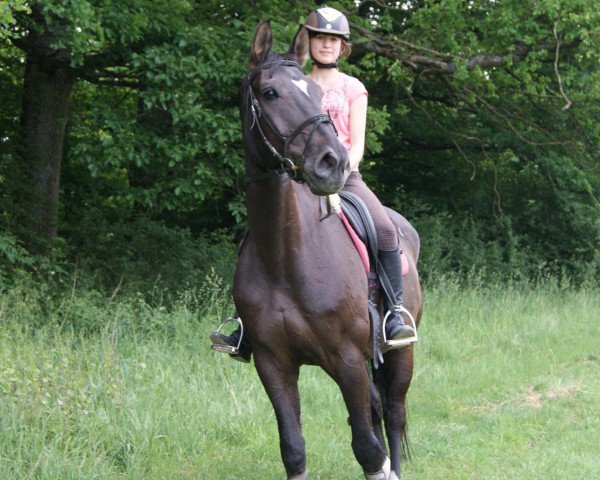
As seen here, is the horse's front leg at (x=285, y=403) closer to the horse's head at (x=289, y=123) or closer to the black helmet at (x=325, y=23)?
the horse's head at (x=289, y=123)

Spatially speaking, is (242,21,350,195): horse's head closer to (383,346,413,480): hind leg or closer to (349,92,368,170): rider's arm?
(349,92,368,170): rider's arm

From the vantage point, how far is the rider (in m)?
5.13

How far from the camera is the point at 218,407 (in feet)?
23.1

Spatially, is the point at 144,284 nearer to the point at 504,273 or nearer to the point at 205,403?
the point at 205,403

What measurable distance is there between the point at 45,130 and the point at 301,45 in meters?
8.57

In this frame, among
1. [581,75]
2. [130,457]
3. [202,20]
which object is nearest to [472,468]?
[130,457]

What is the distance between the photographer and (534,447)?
677 centimetres

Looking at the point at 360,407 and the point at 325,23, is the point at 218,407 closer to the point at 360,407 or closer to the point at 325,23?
the point at 360,407

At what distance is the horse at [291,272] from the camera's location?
14.7 ft

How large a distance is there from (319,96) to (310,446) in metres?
3.20

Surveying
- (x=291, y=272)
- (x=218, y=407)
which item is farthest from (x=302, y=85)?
(x=218, y=407)

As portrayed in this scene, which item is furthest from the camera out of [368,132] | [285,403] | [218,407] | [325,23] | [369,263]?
[368,132]

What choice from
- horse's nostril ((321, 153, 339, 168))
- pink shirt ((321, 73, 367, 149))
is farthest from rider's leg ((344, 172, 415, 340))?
horse's nostril ((321, 153, 339, 168))

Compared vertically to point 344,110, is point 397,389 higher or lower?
lower
